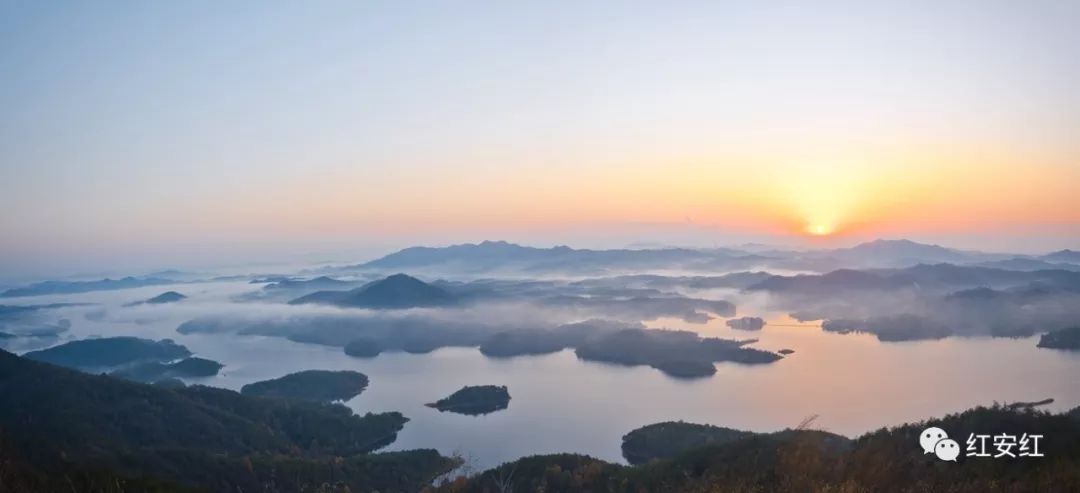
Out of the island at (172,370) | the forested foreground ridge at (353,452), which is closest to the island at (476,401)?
the forested foreground ridge at (353,452)

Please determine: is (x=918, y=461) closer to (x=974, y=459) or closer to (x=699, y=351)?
(x=974, y=459)

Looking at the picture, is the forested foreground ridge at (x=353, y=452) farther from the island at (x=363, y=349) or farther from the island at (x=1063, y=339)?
the island at (x=1063, y=339)

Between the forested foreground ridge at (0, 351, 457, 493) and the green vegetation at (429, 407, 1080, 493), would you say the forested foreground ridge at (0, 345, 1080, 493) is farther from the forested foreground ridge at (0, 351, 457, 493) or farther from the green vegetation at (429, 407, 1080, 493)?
the forested foreground ridge at (0, 351, 457, 493)

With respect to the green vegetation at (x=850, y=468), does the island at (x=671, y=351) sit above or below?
below

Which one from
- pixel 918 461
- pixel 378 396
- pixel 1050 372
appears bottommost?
pixel 378 396

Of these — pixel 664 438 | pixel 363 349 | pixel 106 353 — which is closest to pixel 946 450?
pixel 664 438

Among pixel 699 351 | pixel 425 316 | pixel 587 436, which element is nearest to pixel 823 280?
pixel 699 351

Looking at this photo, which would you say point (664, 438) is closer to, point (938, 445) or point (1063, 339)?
point (938, 445)
